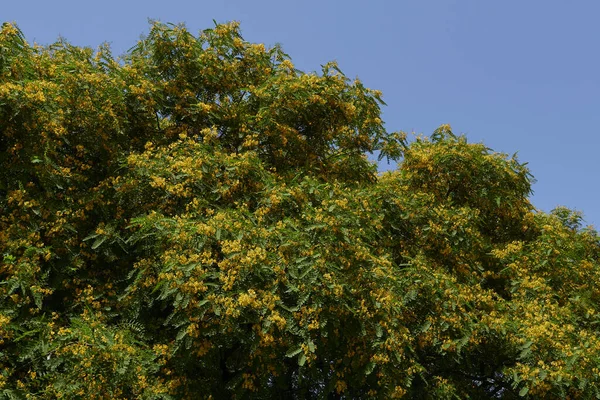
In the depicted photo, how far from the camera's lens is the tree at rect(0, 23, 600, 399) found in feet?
22.7

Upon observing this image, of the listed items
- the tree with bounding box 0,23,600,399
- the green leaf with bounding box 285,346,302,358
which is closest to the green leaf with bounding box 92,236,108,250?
the tree with bounding box 0,23,600,399

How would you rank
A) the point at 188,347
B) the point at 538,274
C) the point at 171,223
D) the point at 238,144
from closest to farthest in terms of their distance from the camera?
1. the point at 188,347
2. the point at 171,223
3. the point at 238,144
4. the point at 538,274

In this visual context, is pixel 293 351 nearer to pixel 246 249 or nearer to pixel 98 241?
pixel 246 249

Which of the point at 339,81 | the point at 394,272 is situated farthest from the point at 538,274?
the point at 339,81

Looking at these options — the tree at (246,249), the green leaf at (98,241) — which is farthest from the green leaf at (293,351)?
the green leaf at (98,241)

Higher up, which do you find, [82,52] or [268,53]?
[268,53]

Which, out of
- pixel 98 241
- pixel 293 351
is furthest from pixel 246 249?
pixel 98 241

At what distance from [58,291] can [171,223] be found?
2.03 metres

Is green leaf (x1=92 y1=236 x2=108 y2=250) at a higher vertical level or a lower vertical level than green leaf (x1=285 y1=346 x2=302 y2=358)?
higher

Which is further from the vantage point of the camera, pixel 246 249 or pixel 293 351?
pixel 246 249

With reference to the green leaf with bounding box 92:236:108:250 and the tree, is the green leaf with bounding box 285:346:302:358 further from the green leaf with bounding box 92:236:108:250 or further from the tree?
the green leaf with bounding box 92:236:108:250

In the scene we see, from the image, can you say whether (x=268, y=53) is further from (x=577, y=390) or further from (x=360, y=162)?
(x=577, y=390)

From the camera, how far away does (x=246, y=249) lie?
7.06 metres

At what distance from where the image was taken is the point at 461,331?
865 centimetres
